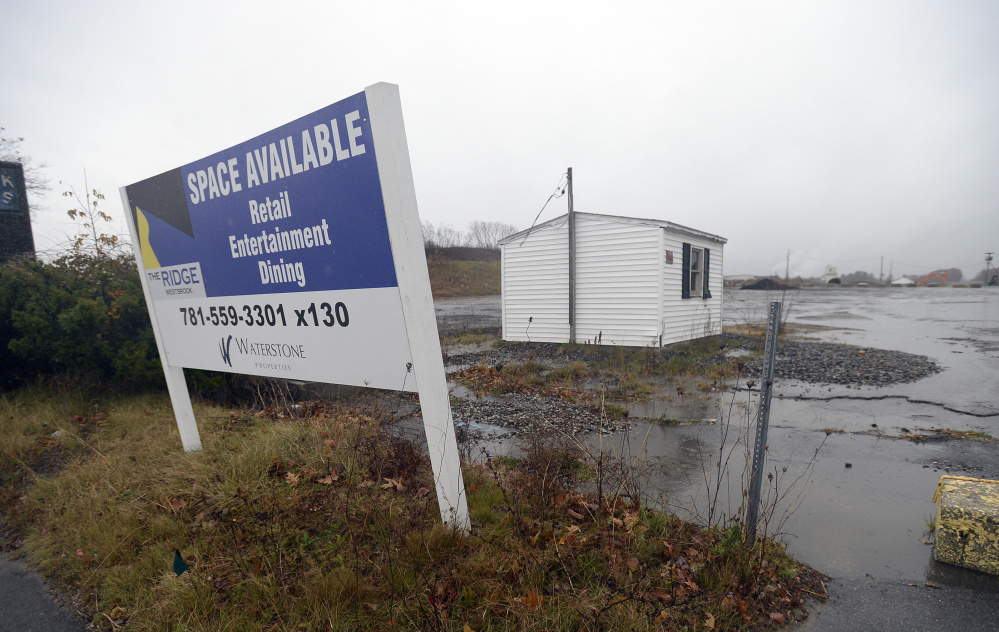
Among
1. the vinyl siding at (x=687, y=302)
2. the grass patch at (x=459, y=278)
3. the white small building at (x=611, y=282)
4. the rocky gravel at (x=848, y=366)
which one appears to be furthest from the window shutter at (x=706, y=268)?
the grass patch at (x=459, y=278)

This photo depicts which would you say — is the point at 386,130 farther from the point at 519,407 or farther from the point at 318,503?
the point at 519,407

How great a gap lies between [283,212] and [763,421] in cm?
334

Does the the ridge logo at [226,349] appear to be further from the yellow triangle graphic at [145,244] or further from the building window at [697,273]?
the building window at [697,273]

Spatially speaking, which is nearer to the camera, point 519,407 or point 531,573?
point 531,573

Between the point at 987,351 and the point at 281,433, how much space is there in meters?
16.7

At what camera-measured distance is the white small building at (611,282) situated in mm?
11609

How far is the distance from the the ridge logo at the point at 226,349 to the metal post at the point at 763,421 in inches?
155

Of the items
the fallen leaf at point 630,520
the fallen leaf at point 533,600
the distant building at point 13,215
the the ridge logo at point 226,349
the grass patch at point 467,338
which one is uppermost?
the distant building at point 13,215

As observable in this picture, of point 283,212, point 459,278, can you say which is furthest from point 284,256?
point 459,278

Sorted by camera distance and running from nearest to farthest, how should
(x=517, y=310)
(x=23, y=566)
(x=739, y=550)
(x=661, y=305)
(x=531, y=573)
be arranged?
Answer: 1. (x=531, y=573)
2. (x=739, y=550)
3. (x=23, y=566)
4. (x=661, y=305)
5. (x=517, y=310)

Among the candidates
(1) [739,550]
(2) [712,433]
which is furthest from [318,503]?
(2) [712,433]

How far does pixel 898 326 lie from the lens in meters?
18.6

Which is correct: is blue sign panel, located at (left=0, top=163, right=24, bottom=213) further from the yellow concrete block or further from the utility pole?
the yellow concrete block

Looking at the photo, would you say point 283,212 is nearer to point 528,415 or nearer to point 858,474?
point 528,415
